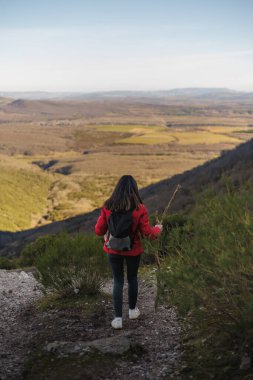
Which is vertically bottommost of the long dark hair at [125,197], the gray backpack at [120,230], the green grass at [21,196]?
the green grass at [21,196]

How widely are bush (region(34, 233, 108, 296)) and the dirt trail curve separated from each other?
1.68 feet

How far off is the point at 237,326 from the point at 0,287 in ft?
20.2

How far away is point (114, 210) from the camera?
517 cm

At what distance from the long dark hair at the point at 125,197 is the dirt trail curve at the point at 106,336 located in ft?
4.41

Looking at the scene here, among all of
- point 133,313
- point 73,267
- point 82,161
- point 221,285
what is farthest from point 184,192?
point 82,161

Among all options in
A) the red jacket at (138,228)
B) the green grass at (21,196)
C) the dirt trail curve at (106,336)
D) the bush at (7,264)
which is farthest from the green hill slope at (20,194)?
the red jacket at (138,228)

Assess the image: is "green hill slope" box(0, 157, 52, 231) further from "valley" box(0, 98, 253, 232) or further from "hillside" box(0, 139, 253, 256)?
"hillside" box(0, 139, 253, 256)

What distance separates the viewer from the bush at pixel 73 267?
7074 millimetres

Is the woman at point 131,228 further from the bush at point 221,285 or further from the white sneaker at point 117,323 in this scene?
the bush at point 221,285

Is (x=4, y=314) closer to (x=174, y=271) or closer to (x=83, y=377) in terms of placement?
(x=83, y=377)

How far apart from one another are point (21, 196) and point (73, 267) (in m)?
61.1

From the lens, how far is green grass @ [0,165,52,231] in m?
57.4

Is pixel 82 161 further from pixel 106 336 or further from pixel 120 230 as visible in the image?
pixel 120 230

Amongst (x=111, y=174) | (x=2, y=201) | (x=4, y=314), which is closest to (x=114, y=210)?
(x=4, y=314)
